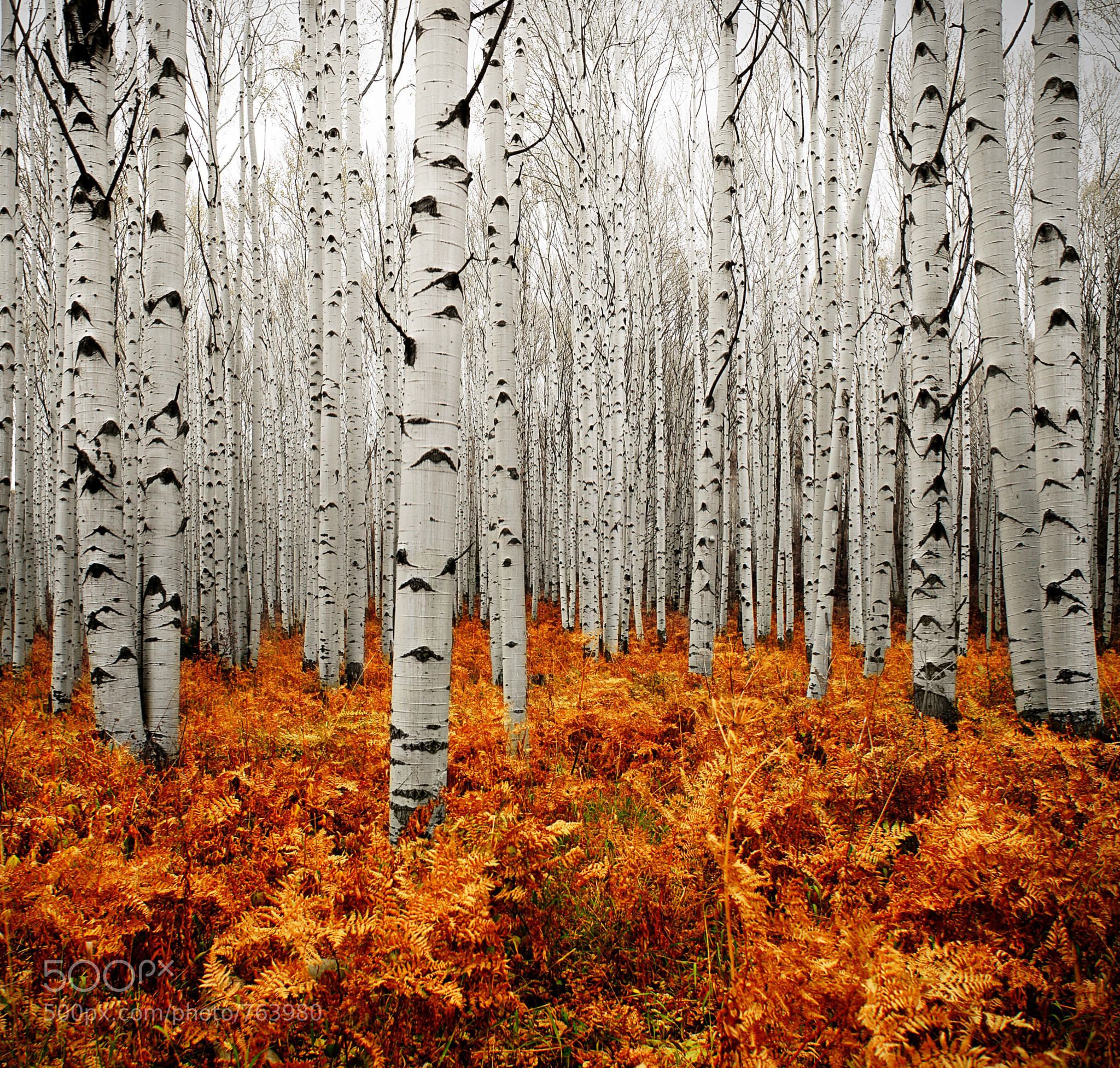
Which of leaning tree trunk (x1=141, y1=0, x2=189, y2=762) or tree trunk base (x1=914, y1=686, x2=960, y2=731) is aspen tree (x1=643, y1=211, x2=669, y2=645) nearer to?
tree trunk base (x1=914, y1=686, x2=960, y2=731)

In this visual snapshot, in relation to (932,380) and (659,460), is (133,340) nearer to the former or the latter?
(659,460)

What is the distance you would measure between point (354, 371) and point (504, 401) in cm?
362

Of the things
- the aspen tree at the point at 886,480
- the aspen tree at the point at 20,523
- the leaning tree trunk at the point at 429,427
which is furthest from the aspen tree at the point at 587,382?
the aspen tree at the point at 20,523

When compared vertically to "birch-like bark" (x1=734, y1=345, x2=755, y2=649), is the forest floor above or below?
below

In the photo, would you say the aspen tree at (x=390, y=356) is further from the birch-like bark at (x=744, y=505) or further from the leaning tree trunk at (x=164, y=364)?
the birch-like bark at (x=744, y=505)

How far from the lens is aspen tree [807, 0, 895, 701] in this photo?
17.7 feet

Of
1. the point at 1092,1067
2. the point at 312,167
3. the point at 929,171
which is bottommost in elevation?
the point at 1092,1067

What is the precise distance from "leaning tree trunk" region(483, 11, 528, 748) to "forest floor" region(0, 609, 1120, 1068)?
1055 mm

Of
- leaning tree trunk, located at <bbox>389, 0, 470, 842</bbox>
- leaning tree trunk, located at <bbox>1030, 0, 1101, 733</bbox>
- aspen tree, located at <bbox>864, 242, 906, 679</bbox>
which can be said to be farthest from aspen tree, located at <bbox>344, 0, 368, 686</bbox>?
leaning tree trunk, located at <bbox>1030, 0, 1101, 733</bbox>

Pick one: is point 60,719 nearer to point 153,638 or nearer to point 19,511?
point 153,638

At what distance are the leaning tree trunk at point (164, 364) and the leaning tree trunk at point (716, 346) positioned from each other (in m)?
3.74

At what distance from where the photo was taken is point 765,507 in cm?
1359

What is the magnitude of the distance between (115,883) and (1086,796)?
3619 millimetres

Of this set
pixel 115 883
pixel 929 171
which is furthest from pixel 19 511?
pixel 929 171
